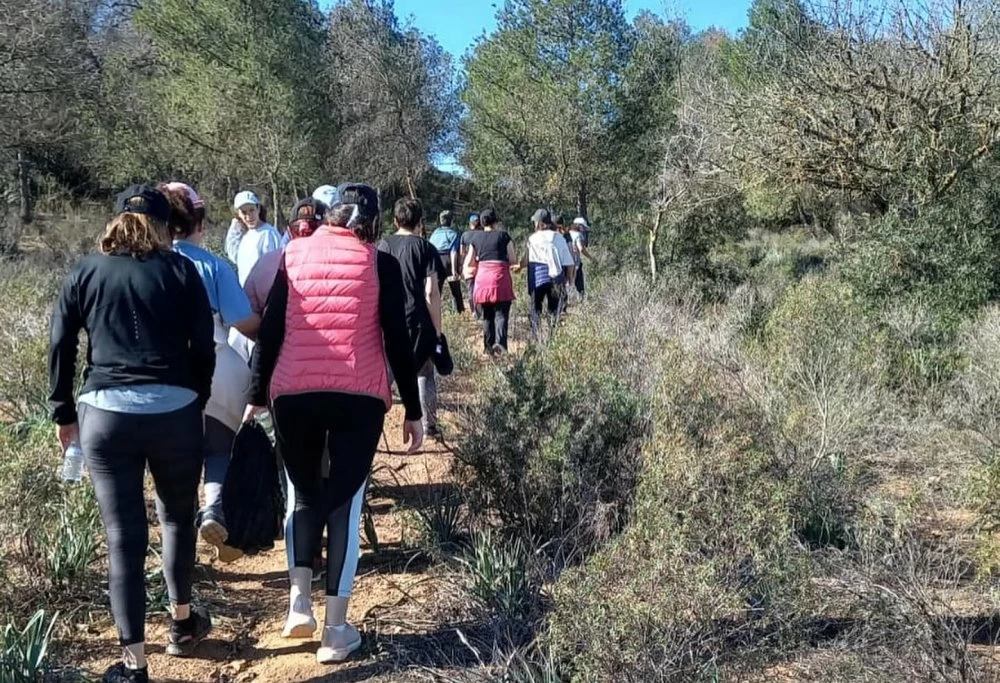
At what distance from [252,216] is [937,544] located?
3978 mm

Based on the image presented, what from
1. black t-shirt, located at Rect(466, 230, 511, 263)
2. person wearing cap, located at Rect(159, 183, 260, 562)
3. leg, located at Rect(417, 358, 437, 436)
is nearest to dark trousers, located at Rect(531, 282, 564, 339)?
black t-shirt, located at Rect(466, 230, 511, 263)

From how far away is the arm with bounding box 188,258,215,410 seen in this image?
8.83 feet

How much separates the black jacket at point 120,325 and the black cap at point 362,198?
657 millimetres

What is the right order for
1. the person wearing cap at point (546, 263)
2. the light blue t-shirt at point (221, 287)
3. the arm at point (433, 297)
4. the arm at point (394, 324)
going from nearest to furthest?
the arm at point (394, 324)
the light blue t-shirt at point (221, 287)
the arm at point (433, 297)
the person wearing cap at point (546, 263)

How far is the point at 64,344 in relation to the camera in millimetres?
2590

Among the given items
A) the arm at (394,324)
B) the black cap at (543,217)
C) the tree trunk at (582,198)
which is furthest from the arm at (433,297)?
the tree trunk at (582,198)

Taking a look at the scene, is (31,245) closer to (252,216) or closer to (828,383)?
(252,216)

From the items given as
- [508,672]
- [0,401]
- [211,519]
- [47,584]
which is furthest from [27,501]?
[0,401]

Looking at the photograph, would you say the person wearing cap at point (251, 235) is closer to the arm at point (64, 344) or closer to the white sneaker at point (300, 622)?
the arm at point (64, 344)

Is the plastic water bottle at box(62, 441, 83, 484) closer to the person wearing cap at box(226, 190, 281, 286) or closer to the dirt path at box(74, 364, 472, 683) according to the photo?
the dirt path at box(74, 364, 472, 683)

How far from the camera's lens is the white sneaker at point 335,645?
2.82 m

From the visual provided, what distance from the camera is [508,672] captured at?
8.41ft

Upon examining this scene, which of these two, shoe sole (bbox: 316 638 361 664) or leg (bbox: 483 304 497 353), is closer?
shoe sole (bbox: 316 638 361 664)

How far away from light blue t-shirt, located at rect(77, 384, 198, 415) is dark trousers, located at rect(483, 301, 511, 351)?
4.73 metres
